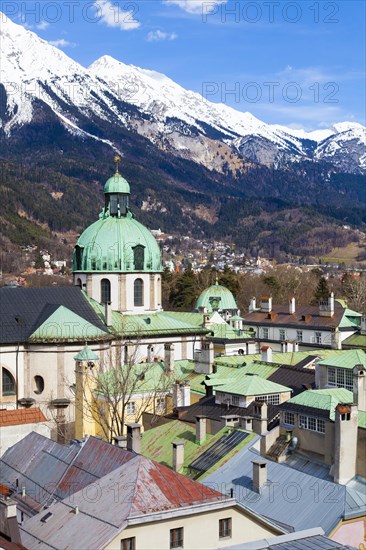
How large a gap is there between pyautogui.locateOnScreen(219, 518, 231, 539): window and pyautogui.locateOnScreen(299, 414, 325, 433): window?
8.47 m

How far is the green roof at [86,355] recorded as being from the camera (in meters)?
54.1

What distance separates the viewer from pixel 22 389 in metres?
57.6

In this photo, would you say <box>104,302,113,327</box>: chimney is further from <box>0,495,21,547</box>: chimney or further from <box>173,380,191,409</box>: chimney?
<box>0,495,21,547</box>: chimney

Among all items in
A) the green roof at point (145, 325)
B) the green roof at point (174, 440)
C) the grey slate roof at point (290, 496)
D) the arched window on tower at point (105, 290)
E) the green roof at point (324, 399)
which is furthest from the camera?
the arched window on tower at point (105, 290)

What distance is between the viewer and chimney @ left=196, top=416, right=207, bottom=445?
125 feet

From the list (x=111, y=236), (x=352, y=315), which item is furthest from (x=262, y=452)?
(x=352, y=315)

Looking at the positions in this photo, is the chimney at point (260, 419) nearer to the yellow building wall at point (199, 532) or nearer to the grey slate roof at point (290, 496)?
the grey slate roof at point (290, 496)

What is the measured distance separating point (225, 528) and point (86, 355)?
2924 centimetres

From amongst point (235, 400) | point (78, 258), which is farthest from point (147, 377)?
point (78, 258)

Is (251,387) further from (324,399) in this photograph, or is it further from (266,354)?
(266,354)

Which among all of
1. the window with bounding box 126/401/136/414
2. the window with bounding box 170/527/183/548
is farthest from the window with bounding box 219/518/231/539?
the window with bounding box 126/401/136/414

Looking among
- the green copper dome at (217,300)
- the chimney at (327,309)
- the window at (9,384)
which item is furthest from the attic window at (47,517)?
the green copper dome at (217,300)

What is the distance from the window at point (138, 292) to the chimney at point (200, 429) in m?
30.6

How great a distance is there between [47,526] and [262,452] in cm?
1172
